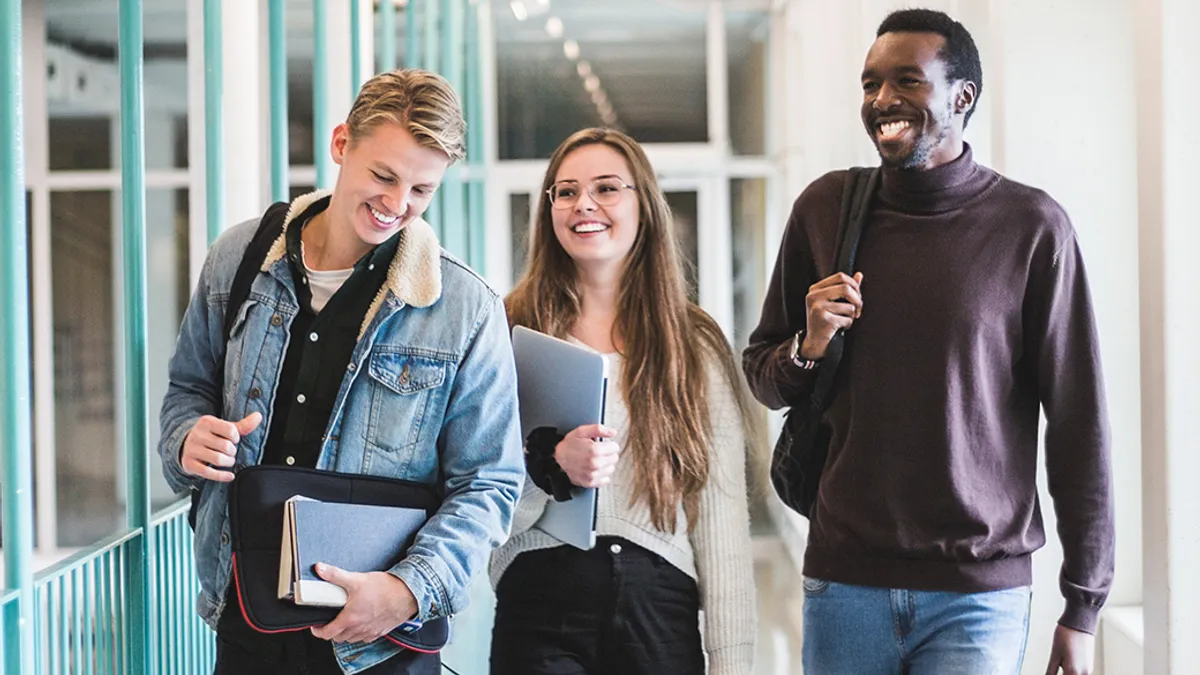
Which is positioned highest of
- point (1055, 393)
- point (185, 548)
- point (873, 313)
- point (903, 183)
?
point (903, 183)

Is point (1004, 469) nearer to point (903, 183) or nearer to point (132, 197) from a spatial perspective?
point (903, 183)

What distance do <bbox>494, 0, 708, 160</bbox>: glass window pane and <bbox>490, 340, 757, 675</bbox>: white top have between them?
612cm

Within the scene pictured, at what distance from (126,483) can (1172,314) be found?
1827 mm

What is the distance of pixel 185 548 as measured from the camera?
7.36 ft

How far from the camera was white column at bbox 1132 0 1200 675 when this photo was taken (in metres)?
2.23

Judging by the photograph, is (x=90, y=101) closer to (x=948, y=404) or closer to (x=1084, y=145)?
(x=1084, y=145)

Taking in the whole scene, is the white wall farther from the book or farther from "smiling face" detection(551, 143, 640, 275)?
the book

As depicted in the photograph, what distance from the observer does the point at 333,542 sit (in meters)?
1.61

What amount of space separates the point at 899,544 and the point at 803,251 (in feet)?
1.66

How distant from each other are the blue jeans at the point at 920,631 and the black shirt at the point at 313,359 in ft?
2.64

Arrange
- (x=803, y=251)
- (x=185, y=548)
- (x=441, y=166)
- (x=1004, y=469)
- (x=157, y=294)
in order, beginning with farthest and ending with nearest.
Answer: (x=157, y=294) < (x=185, y=548) < (x=803, y=251) < (x=1004, y=469) < (x=441, y=166)

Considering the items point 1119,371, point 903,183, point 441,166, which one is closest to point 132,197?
point 441,166

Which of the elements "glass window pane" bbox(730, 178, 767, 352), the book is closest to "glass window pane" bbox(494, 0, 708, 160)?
"glass window pane" bbox(730, 178, 767, 352)

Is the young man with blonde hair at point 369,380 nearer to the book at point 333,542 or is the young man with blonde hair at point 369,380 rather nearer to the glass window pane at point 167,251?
the book at point 333,542
